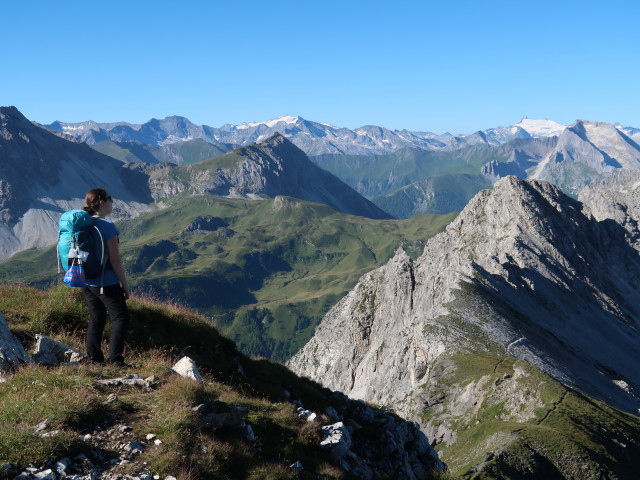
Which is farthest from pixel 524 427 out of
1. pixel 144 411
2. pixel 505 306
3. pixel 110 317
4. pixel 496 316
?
pixel 505 306

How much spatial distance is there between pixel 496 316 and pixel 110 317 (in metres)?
84.2

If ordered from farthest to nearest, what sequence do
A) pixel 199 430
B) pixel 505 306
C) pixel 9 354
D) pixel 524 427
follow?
pixel 505 306, pixel 524 427, pixel 9 354, pixel 199 430

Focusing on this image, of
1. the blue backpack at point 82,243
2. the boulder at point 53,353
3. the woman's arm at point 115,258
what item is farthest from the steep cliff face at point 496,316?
the blue backpack at point 82,243

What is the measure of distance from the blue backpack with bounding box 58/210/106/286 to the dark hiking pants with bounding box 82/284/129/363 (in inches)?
32.2

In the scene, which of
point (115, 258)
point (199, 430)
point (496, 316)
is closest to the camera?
point (199, 430)

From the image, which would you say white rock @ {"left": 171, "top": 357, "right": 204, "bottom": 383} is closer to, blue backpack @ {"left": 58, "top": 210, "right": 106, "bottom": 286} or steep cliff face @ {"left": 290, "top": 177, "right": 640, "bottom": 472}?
blue backpack @ {"left": 58, "top": 210, "right": 106, "bottom": 286}

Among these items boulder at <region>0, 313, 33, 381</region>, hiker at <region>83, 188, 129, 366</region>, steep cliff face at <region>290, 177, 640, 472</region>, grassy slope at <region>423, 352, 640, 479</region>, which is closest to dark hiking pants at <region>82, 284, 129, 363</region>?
hiker at <region>83, 188, 129, 366</region>

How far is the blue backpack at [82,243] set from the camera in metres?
17.2

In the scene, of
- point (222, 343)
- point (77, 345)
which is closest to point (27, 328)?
point (77, 345)

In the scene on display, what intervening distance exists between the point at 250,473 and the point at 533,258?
13353 cm

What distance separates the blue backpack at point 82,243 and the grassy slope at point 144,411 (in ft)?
11.0

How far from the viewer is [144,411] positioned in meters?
14.8

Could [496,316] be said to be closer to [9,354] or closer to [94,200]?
[94,200]

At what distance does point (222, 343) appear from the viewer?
2531 cm
